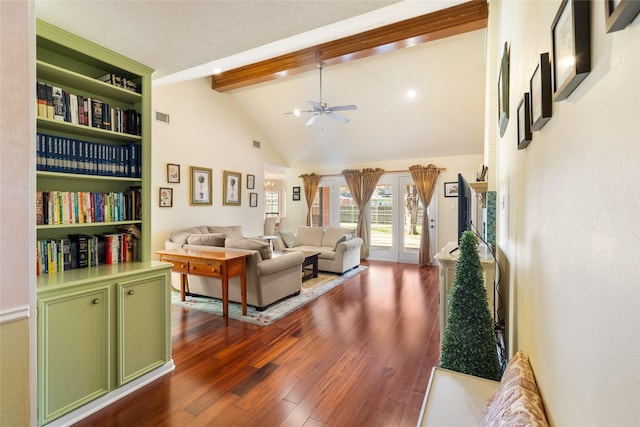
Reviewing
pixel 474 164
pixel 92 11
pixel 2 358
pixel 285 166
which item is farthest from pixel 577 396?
pixel 285 166

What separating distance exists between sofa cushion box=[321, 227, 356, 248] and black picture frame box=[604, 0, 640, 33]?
19.8 feet

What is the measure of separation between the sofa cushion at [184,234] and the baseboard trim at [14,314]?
10.3ft

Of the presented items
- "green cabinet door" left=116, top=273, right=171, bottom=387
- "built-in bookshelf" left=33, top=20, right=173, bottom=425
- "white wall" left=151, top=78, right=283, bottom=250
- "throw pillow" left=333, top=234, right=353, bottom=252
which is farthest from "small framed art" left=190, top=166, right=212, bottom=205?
"green cabinet door" left=116, top=273, right=171, bottom=387

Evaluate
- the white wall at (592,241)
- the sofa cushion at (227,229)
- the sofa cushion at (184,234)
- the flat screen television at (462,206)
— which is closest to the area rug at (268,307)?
the sofa cushion at (184,234)

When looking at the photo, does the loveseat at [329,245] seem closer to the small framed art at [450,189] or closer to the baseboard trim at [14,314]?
the small framed art at [450,189]

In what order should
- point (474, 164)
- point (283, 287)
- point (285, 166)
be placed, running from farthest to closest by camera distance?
point (285, 166)
point (474, 164)
point (283, 287)

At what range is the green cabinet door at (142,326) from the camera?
2.13 m

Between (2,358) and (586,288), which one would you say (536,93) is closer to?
(586,288)

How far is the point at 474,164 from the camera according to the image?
6.68 m

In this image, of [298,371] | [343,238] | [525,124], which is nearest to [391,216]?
[343,238]

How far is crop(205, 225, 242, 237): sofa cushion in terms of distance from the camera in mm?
5781

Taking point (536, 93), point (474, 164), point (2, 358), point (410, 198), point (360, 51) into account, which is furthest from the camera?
point (410, 198)

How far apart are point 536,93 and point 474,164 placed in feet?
20.4

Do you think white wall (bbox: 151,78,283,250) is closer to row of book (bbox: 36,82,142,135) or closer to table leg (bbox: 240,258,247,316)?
table leg (bbox: 240,258,247,316)
